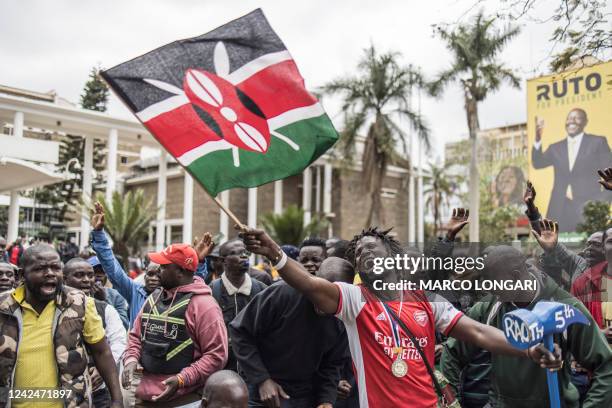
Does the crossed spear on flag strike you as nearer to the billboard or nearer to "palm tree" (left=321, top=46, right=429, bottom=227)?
"palm tree" (left=321, top=46, right=429, bottom=227)

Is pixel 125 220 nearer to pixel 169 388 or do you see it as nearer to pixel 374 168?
pixel 374 168

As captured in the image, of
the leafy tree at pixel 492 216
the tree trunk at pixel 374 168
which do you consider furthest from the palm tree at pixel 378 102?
the leafy tree at pixel 492 216

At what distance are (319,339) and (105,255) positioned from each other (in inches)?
101

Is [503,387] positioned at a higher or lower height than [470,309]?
lower

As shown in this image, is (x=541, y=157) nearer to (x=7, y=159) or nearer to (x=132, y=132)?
(x=132, y=132)

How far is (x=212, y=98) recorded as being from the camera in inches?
159

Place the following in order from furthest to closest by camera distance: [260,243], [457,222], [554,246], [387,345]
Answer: [457,222], [554,246], [387,345], [260,243]

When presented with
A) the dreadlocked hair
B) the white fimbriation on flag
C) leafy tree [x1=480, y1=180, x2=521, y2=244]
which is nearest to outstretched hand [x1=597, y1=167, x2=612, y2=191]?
the dreadlocked hair

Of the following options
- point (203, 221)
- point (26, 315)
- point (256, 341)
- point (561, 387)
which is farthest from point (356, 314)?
point (203, 221)

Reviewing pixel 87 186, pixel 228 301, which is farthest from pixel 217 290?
pixel 87 186

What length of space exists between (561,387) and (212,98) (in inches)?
107

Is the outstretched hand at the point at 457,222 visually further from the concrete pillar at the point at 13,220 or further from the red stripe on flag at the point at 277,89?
the concrete pillar at the point at 13,220

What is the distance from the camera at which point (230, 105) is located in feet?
13.4

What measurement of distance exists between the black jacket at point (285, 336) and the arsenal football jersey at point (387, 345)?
641mm
